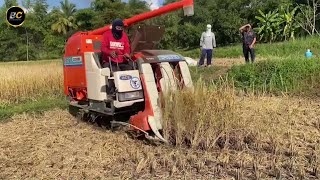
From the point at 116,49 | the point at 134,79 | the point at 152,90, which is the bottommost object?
the point at 152,90

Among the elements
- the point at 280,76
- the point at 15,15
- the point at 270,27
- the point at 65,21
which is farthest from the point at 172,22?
the point at 280,76

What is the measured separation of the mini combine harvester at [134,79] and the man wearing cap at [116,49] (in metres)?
0.13

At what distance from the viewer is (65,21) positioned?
168ft

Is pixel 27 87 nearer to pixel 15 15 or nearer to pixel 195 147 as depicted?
pixel 15 15

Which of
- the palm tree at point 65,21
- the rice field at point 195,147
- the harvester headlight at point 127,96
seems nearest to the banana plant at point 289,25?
the rice field at point 195,147

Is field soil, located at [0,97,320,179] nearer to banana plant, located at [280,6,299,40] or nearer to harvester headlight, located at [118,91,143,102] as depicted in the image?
harvester headlight, located at [118,91,143,102]

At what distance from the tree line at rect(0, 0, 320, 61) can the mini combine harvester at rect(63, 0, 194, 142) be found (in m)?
20.8

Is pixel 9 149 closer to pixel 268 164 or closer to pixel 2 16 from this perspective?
pixel 268 164

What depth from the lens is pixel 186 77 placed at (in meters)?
6.06

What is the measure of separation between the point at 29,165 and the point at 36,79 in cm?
761

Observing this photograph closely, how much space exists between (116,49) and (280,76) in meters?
4.50

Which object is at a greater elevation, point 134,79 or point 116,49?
point 116,49

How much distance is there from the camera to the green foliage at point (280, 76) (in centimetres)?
891

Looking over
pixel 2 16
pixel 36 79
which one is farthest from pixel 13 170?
pixel 2 16
